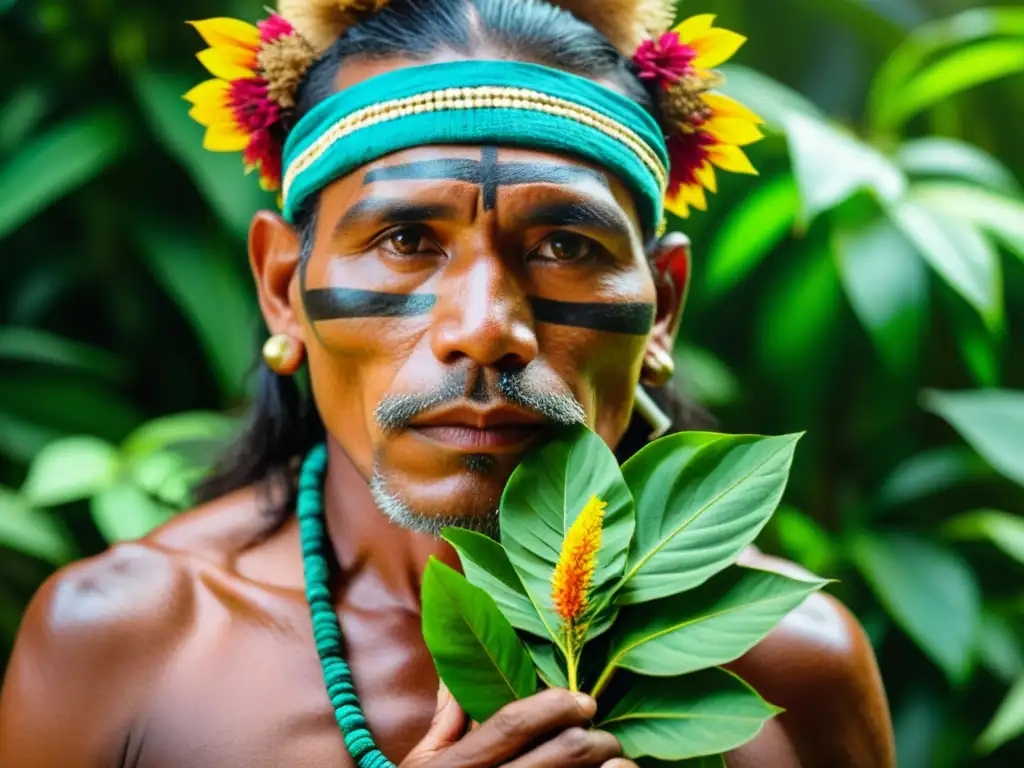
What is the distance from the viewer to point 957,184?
2756 mm

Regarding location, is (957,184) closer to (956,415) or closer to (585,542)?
(956,415)

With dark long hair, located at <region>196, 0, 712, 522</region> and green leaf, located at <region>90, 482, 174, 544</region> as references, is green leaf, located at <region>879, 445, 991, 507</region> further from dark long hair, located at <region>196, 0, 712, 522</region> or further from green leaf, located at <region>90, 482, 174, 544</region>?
green leaf, located at <region>90, 482, 174, 544</region>

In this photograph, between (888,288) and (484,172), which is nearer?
(484,172)

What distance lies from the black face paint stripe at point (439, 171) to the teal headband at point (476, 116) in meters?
0.03

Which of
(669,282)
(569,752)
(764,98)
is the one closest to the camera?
(569,752)

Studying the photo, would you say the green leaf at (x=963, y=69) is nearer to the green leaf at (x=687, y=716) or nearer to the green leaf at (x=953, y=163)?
the green leaf at (x=953, y=163)

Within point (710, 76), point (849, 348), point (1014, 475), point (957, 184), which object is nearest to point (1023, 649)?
point (1014, 475)

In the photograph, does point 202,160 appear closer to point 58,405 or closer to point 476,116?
point 58,405

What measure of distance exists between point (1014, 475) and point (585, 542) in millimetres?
1704

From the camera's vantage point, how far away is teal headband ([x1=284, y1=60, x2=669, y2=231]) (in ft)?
4.22

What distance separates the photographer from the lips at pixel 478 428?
1.21m

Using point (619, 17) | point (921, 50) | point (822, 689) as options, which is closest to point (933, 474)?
point (921, 50)

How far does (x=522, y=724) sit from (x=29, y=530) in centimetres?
163

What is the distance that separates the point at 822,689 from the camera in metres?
1.47
